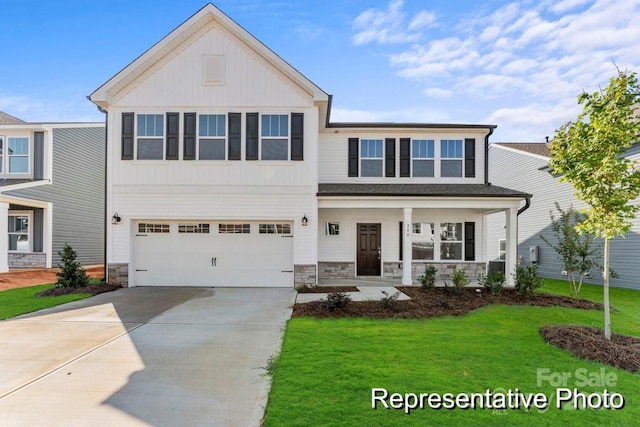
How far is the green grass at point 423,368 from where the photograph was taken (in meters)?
3.88

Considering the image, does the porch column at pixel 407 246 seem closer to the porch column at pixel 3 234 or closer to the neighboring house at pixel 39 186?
the porch column at pixel 3 234

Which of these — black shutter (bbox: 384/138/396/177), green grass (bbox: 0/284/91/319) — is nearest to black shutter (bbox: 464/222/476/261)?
black shutter (bbox: 384/138/396/177)

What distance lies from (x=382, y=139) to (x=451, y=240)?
4.77 metres

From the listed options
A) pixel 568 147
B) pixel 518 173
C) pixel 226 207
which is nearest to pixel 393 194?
pixel 226 207

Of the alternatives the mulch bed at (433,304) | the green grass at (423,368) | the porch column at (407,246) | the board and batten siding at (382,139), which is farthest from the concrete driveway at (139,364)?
the board and batten siding at (382,139)

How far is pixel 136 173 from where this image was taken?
12.6m

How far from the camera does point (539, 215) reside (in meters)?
18.7

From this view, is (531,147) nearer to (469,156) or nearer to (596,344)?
(469,156)

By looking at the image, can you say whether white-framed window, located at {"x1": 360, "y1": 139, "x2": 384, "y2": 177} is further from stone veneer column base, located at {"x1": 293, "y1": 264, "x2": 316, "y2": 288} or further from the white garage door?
stone veneer column base, located at {"x1": 293, "y1": 264, "x2": 316, "y2": 288}

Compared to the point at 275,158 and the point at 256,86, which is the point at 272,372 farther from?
the point at 256,86

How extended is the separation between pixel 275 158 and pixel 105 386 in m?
8.99

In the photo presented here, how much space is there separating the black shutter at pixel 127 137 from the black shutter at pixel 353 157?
7.79 meters

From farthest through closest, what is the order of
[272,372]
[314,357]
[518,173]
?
[518,173]
[314,357]
[272,372]

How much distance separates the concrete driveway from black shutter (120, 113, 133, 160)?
514 cm
